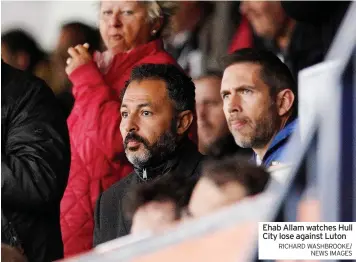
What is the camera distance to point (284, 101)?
12.1 ft

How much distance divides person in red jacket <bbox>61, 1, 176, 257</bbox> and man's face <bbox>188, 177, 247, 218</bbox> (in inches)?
13.3

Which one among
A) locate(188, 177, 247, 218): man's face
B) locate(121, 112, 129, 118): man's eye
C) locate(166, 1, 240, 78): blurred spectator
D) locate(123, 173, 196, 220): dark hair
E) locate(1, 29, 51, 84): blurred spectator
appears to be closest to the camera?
locate(188, 177, 247, 218): man's face

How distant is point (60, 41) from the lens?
3.99 metres

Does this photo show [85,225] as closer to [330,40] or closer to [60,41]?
[60,41]

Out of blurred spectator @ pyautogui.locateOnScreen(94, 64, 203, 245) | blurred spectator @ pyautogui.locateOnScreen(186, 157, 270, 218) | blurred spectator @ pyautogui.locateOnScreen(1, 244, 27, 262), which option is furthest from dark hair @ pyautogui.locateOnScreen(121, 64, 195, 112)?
blurred spectator @ pyautogui.locateOnScreen(1, 244, 27, 262)

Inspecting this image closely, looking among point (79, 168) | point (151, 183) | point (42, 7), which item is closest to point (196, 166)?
point (151, 183)

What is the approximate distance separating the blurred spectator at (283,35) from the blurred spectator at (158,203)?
460mm

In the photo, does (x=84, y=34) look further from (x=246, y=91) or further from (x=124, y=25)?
(x=246, y=91)

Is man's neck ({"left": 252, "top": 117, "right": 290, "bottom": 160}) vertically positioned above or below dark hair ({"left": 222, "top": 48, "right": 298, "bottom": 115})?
below

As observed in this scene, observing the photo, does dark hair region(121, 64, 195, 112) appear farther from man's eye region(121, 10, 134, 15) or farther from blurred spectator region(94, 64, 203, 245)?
man's eye region(121, 10, 134, 15)

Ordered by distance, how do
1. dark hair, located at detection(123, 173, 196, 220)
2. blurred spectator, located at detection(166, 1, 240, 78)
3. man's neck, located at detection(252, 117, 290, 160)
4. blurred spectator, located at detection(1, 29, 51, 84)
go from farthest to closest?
blurred spectator, located at detection(1, 29, 51, 84)
blurred spectator, located at detection(166, 1, 240, 78)
man's neck, located at detection(252, 117, 290, 160)
dark hair, located at detection(123, 173, 196, 220)

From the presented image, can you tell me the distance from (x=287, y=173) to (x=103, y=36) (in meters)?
0.80

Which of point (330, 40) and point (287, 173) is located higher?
point (330, 40)

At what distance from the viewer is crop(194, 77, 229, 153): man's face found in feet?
12.4
